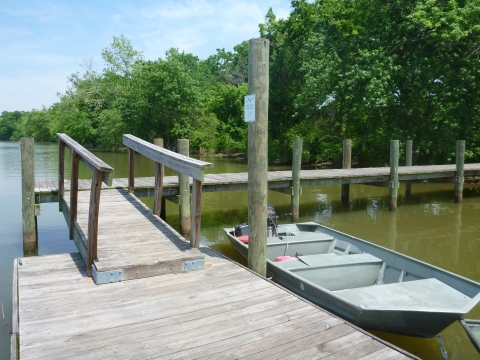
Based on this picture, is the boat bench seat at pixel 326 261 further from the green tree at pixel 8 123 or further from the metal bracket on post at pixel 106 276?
the green tree at pixel 8 123

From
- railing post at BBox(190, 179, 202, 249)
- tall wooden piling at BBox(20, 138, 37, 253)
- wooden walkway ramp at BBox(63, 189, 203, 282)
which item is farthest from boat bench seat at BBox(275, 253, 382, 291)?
tall wooden piling at BBox(20, 138, 37, 253)

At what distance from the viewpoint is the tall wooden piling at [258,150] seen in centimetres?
452

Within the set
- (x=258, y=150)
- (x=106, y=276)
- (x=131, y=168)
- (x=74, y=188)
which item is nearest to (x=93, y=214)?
(x=106, y=276)

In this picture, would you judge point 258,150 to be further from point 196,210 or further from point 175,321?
point 175,321

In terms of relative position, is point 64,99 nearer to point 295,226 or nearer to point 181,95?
point 181,95

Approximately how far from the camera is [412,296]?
4.35 m

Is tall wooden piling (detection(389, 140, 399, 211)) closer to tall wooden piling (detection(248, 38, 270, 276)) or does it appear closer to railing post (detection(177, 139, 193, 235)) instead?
railing post (detection(177, 139, 193, 235))

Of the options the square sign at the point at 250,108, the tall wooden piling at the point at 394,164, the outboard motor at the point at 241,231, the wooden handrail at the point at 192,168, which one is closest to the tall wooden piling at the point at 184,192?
the outboard motor at the point at 241,231

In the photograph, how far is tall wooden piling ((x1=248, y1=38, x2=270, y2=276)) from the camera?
4.52 metres

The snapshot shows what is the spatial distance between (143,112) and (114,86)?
10676 millimetres

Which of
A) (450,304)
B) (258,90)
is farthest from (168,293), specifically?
(450,304)

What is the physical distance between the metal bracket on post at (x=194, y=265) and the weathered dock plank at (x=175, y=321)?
0.12 meters

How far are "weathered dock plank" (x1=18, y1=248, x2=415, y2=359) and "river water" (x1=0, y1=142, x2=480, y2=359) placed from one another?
1.50 meters

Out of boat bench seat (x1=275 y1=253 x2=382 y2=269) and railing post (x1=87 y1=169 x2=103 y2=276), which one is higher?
railing post (x1=87 y1=169 x2=103 y2=276)
